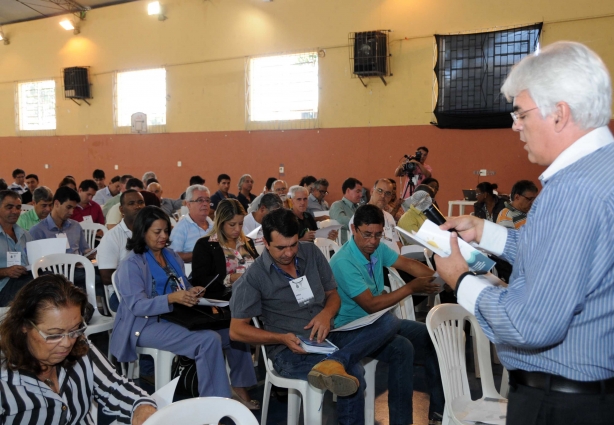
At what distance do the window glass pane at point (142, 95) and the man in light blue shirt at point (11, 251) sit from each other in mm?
8838

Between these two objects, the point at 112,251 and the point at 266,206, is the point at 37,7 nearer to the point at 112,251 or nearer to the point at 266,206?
the point at 266,206

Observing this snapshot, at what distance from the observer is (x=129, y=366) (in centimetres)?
366

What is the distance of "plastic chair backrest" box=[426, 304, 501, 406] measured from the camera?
2.53 metres

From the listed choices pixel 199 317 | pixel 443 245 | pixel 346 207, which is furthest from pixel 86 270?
pixel 346 207

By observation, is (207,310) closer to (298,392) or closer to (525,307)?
(298,392)

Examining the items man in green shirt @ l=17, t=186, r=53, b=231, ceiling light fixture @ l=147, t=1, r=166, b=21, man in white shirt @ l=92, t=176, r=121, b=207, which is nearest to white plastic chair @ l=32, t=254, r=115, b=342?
man in green shirt @ l=17, t=186, r=53, b=231

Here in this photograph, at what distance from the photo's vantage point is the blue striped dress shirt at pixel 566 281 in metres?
1.15

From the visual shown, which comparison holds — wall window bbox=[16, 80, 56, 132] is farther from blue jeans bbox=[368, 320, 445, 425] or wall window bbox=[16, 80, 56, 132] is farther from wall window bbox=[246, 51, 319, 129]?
blue jeans bbox=[368, 320, 445, 425]

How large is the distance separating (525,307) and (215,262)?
A: 2768 millimetres

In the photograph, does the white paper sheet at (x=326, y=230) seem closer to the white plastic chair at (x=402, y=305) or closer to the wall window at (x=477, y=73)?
the white plastic chair at (x=402, y=305)

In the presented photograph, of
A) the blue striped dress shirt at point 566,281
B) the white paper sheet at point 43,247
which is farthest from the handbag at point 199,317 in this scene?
the blue striped dress shirt at point 566,281

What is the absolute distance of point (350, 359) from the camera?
2838mm

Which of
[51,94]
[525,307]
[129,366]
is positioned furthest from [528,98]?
[51,94]

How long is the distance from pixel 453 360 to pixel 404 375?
57 cm
